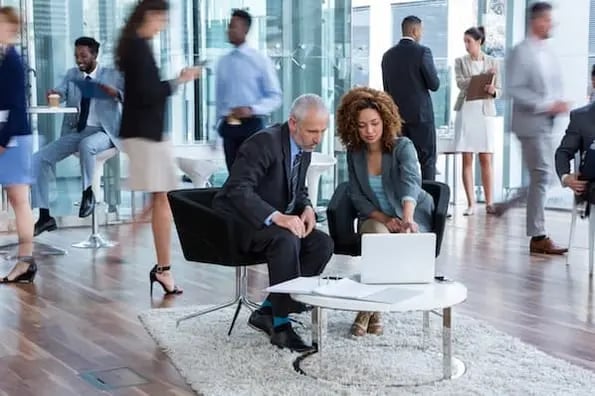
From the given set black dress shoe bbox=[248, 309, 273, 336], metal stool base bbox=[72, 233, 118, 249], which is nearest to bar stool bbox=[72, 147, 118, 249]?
metal stool base bbox=[72, 233, 118, 249]

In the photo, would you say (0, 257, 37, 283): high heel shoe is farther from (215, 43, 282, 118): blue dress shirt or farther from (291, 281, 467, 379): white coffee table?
(291, 281, 467, 379): white coffee table

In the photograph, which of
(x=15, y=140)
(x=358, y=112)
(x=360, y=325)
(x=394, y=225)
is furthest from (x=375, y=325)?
(x=15, y=140)

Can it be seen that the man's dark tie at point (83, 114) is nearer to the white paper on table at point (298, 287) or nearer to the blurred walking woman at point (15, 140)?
the blurred walking woman at point (15, 140)

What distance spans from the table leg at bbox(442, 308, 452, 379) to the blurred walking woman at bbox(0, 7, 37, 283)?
3065mm

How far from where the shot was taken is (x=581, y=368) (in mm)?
4180

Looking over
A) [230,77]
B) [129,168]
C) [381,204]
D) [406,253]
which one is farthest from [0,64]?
[406,253]

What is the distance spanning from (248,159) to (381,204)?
0.80 meters

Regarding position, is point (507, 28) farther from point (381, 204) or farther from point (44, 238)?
point (381, 204)

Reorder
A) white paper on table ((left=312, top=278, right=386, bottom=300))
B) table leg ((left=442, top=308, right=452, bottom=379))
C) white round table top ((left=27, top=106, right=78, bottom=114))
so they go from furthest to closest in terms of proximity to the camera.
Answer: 1. white round table top ((left=27, top=106, right=78, bottom=114))
2. table leg ((left=442, top=308, right=452, bottom=379))
3. white paper on table ((left=312, top=278, right=386, bottom=300))

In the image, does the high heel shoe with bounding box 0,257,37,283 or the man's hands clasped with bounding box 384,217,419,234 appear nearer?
the man's hands clasped with bounding box 384,217,419,234

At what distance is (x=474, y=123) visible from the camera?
31.5ft

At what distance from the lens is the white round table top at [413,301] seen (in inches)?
144

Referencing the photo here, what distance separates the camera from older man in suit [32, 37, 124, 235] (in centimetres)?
764

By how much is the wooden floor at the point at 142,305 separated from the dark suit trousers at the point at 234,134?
0.84 m
